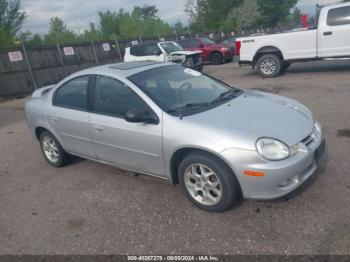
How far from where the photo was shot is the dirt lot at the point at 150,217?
2906 mm

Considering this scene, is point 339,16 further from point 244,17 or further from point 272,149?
point 244,17

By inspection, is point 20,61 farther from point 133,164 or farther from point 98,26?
point 98,26

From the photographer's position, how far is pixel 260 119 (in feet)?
10.9

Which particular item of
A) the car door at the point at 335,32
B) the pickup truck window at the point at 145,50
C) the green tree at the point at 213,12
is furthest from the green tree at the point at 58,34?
→ the car door at the point at 335,32

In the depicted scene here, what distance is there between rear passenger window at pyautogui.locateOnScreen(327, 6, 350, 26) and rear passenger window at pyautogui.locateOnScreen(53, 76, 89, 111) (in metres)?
7.98

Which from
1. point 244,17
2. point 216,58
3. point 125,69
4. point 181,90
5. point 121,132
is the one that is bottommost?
point 216,58

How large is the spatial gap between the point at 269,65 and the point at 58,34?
136 ft

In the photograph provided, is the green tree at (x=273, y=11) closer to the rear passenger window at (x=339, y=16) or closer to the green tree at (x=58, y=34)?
the green tree at (x=58, y=34)

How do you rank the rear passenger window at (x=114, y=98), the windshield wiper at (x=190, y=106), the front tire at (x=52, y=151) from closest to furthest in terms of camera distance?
the windshield wiper at (x=190, y=106)
the rear passenger window at (x=114, y=98)
the front tire at (x=52, y=151)

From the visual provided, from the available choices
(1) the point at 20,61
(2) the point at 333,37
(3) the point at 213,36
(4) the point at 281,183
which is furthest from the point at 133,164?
(3) the point at 213,36

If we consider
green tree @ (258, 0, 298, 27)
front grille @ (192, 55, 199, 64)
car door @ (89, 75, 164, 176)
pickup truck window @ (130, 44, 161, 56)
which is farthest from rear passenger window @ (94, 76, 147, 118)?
green tree @ (258, 0, 298, 27)

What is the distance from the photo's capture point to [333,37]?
9375mm

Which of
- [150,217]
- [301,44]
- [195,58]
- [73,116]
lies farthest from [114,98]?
[195,58]

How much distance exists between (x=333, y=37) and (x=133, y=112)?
8199 millimetres
